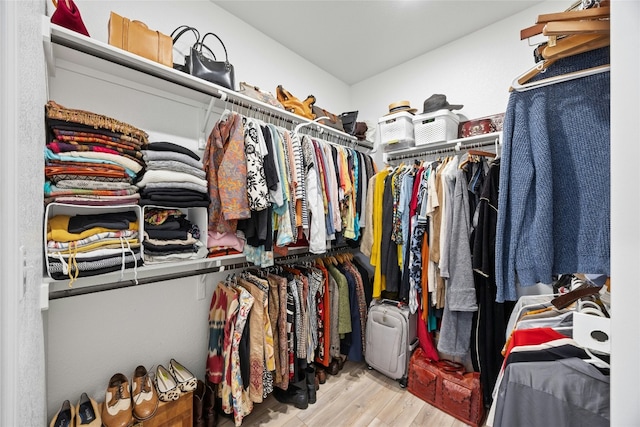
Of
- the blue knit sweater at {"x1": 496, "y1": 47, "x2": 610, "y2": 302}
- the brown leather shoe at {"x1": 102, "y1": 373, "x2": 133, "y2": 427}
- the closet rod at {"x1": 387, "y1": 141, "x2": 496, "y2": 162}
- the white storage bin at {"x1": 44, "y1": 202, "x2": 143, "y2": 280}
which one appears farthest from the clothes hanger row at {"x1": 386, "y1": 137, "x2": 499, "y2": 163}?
the brown leather shoe at {"x1": 102, "y1": 373, "x2": 133, "y2": 427}

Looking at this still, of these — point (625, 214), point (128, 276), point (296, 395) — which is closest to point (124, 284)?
point (128, 276)

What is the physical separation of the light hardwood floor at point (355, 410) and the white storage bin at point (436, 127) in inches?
73.4

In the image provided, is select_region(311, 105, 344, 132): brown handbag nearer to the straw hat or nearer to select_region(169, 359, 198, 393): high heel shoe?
the straw hat

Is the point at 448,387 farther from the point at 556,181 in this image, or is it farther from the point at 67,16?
the point at 67,16

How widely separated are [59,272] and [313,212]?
3.91 ft

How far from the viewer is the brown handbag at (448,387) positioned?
158 centimetres

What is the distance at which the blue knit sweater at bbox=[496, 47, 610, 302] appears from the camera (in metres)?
0.76

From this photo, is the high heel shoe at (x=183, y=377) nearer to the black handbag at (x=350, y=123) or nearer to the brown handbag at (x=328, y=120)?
the brown handbag at (x=328, y=120)

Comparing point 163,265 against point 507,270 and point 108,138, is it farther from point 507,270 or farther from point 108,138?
point 507,270

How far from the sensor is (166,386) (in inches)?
51.9

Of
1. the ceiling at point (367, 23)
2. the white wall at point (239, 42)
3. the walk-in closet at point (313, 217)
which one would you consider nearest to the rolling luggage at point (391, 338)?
the walk-in closet at point (313, 217)

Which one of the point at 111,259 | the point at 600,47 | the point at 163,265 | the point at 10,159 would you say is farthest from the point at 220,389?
the point at 600,47

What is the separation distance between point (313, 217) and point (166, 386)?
119cm

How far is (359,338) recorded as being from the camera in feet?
6.94
